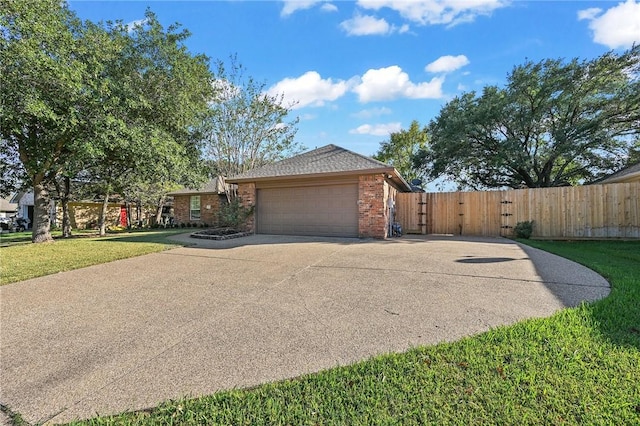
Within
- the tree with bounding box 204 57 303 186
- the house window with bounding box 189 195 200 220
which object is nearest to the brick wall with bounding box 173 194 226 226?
the house window with bounding box 189 195 200 220

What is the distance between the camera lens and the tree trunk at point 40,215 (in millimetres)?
10648

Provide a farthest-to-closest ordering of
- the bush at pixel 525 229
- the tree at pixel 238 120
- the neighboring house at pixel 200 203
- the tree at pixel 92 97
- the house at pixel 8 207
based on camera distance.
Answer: the house at pixel 8 207 < the neighboring house at pixel 200 203 < the tree at pixel 238 120 < the bush at pixel 525 229 < the tree at pixel 92 97

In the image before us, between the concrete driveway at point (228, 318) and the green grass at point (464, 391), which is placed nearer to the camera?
the green grass at point (464, 391)

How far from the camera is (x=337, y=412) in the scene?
1.85 m

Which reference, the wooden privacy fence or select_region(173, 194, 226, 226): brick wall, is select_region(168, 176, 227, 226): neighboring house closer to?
select_region(173, 194, 226, 226): brick wall

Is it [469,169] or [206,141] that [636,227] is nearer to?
[469,169]

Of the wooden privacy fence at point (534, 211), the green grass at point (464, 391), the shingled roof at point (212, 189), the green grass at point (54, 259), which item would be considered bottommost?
the green grass at point (464, 391)

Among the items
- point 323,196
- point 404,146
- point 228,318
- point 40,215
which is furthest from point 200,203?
point 228,318

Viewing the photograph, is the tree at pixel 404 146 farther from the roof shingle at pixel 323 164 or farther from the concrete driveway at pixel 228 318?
the concrete driveway at pixel 228 318

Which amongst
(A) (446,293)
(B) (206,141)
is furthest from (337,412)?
(B) (206,141)

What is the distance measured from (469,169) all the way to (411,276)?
16.4m

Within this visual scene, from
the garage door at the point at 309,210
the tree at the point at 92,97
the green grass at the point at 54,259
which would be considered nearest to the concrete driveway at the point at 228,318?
the green grass at the point at 54,259

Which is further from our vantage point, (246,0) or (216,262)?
(246,0)

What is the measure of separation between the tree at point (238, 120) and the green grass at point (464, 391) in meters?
15.2
